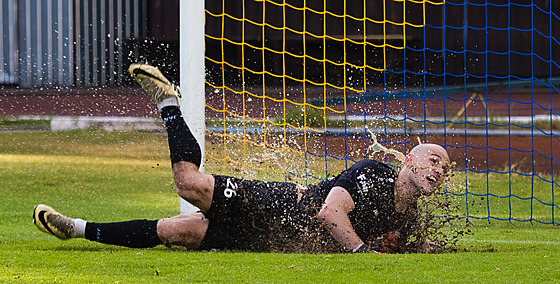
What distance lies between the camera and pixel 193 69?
4.69 meters

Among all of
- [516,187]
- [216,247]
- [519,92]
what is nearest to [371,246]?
[216,247]

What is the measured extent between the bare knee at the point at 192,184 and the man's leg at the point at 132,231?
0.56 ft

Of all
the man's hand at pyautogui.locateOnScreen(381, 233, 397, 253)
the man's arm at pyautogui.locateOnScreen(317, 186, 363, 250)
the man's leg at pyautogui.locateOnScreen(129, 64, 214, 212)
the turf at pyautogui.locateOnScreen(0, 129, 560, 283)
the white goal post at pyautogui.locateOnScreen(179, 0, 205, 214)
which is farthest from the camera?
the white goal post at pyautogui.locateOnScreen(179, 0, 205, 214)

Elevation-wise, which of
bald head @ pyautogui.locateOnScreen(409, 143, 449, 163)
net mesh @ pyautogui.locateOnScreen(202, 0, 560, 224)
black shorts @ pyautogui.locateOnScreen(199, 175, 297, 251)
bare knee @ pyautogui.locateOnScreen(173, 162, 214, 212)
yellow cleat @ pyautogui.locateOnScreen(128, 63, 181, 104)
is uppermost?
yellow cleat @ pyautogui.locateOnScreen(128, 63, 181, 104)

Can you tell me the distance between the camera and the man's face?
3.70 meters

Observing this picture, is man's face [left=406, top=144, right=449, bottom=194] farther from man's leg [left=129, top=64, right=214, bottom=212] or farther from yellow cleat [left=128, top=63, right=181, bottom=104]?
yellow cleat [left=128, top=63, right=181, bottom=104]

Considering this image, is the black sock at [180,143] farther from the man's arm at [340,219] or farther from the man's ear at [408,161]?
the man's ear at [408,161]

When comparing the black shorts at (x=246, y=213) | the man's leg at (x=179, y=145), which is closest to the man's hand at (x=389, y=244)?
the black shorts at (x=246, y=213)

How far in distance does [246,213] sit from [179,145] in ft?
1.52

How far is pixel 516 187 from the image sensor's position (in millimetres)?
8109

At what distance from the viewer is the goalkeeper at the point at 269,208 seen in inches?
146

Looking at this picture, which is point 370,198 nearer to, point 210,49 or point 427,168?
point 427,168

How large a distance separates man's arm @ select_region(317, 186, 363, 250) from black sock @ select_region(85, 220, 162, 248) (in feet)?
2.84

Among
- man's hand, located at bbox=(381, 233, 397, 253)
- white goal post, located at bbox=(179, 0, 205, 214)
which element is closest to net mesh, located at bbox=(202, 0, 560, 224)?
white goal post, located at bbox=(179, 0, 205, 214)
